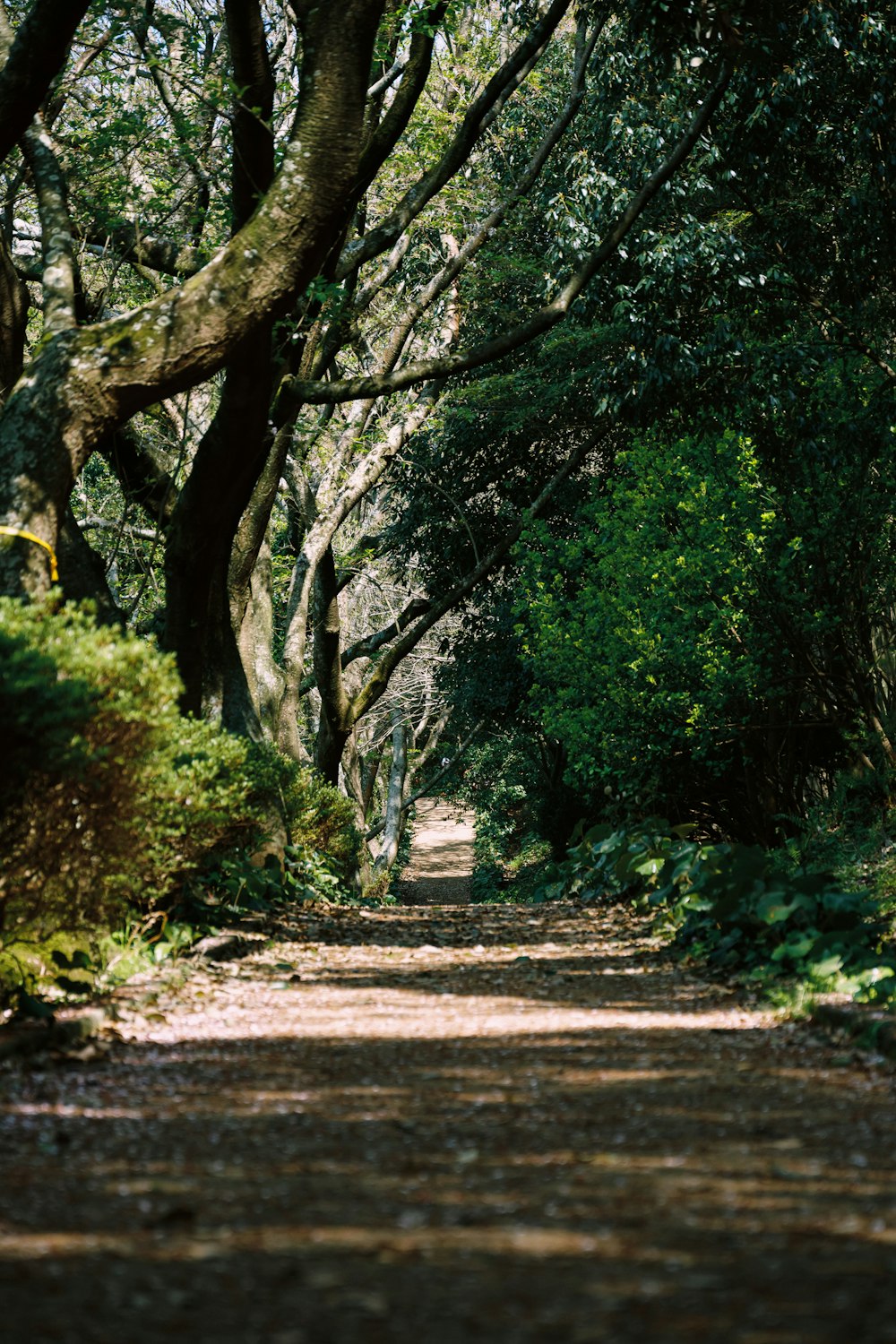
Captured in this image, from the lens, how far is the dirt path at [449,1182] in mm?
2627

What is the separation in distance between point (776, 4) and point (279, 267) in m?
6.39

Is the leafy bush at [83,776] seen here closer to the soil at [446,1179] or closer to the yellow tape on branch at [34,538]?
the soil at [446,1179]

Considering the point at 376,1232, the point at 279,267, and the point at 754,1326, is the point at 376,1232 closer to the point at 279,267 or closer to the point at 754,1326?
the point at 754,1326

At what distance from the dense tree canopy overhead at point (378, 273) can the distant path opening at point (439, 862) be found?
9.57m

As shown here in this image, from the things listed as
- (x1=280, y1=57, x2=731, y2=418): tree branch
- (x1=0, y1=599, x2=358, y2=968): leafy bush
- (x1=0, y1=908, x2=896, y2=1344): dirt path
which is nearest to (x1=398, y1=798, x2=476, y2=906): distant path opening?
(x1=280, y1=57, x2=731, y2=418): tree branch

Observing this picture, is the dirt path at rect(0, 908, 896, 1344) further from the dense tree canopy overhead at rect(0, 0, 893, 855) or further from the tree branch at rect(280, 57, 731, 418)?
the tree branch at rect(280, 57, 731, 418)

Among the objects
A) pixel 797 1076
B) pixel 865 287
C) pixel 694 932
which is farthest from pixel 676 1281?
pixel 865 287

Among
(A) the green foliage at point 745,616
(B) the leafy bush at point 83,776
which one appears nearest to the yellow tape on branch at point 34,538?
(B) the leafy bush at point 83,776

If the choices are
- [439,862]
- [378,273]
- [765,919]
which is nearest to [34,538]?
[765,919]

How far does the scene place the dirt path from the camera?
8.62ft

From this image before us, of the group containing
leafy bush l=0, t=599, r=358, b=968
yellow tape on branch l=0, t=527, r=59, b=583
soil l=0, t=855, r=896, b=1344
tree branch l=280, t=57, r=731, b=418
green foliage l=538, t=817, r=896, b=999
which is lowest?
soil l=0, t=855, r=896, b=1344

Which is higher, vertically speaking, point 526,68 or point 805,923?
point 526,68

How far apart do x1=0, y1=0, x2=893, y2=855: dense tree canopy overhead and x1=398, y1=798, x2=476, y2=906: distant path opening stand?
957 centimetres

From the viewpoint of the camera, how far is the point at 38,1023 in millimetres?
5285
